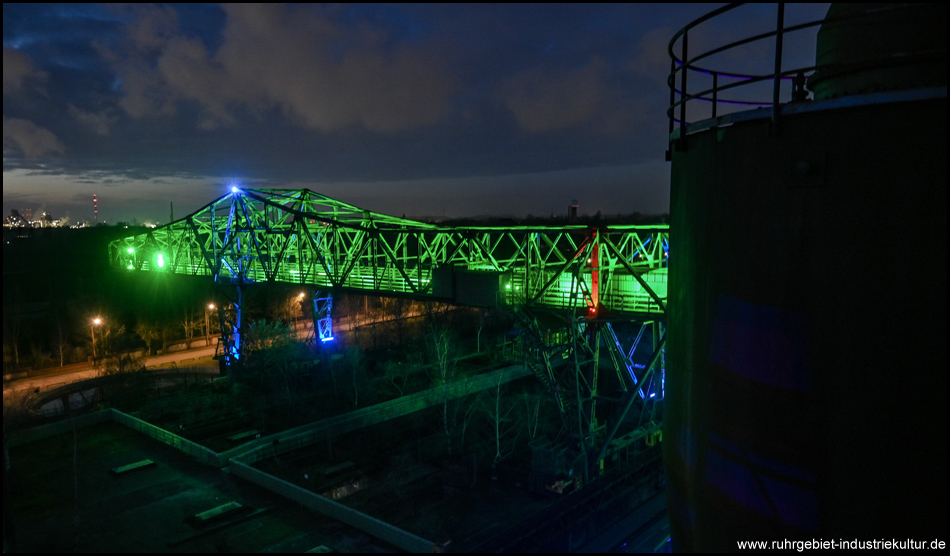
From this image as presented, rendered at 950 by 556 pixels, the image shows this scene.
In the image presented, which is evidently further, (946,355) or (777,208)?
(777,208)

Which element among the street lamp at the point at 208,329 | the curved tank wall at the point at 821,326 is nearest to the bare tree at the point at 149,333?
the street lamp at the point at 208,329

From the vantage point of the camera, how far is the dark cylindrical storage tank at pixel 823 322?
3768 millimetres

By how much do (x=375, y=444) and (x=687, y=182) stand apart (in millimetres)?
21771

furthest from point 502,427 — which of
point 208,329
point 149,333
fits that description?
point 208,329

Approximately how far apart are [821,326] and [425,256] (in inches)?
912

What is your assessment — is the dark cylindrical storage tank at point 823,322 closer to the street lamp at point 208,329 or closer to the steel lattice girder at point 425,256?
the steel lattice girder at point 425,256

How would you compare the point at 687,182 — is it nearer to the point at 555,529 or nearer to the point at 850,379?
the point at 850,379

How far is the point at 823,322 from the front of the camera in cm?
418

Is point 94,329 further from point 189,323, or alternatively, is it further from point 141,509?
point 141,509

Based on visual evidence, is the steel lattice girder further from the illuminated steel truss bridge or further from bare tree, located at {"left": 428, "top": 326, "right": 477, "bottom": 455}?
bare tree, located at {"left": 428, "top": 326, "right": 477, "bottom": 455}

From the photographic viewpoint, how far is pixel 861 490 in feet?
13.5

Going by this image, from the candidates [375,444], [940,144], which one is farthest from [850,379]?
[375,444]

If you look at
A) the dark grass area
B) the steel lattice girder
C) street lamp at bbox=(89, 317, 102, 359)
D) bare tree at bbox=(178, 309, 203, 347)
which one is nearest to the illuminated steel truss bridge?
the steel lattice girder

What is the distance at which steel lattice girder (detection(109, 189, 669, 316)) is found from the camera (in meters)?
17.0
